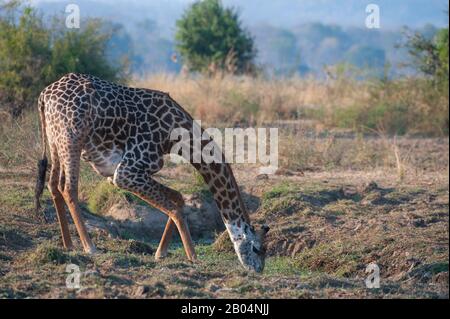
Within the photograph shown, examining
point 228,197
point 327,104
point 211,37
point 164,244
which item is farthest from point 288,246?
point 211,37

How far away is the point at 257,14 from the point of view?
99.2 meters

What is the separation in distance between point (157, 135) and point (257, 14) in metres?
92.8

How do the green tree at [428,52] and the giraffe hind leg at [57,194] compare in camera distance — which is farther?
the green tree at [428,52]

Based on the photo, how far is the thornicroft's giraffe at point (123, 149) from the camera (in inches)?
305

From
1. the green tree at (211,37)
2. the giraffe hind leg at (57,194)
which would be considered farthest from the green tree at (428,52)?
the giraffe hind leg at (57,194)

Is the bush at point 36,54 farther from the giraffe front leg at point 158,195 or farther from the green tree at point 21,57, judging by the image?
the giraffe front leg at point 158,195

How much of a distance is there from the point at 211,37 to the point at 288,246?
15.5 metres

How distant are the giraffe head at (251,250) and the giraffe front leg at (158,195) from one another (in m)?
0.43

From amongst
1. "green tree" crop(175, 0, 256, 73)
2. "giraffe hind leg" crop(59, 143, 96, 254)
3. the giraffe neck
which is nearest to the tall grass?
"green tree" crop(175, 0, 256, 73)

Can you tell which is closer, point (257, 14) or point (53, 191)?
point (53, 191)

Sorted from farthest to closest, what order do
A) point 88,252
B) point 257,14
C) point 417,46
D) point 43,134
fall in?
point 257,14 → point 417,46 → point 43,134 → point 88,252

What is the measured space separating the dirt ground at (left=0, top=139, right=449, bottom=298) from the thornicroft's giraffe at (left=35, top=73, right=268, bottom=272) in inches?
12.6
